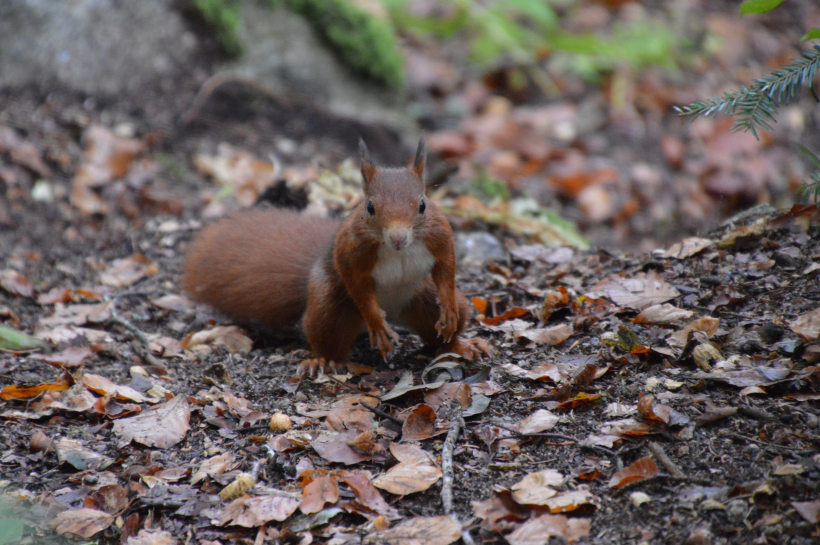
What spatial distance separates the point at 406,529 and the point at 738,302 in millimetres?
1761

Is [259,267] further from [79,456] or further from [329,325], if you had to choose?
[79,456]

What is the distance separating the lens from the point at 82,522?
2080 mm

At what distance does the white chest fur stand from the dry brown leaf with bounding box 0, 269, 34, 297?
2291 mm

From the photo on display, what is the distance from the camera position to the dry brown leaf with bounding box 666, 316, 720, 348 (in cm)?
267

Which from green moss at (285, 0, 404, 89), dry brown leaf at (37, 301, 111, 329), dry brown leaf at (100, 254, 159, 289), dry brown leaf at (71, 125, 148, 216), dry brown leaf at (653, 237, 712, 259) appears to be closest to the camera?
dry brown leaf at (653, 237, 712, 259)

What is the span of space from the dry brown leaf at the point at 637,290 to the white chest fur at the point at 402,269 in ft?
3.04

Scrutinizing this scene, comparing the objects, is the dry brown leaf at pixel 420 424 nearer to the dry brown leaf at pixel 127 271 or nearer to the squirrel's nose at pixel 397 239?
the squirrel's nose at pixel 397 239

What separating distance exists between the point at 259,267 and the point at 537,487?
191 cm

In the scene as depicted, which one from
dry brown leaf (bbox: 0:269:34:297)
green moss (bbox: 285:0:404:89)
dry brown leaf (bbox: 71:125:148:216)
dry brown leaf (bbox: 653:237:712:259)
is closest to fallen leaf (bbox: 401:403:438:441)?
dry brown leaf (bbox: 653:237:712:259)

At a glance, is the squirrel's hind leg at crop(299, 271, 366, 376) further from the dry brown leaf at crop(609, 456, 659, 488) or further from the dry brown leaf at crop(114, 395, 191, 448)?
the dry brown leaf at crop(609, 456, 659, 488)

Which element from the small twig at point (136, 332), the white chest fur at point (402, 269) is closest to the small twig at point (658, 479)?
the white chest fur at point (402, 269)

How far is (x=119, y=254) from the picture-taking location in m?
4.61

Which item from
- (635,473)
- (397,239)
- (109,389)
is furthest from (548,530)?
(109,389)

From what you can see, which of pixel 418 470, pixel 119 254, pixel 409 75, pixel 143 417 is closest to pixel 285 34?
pixel 409 75
